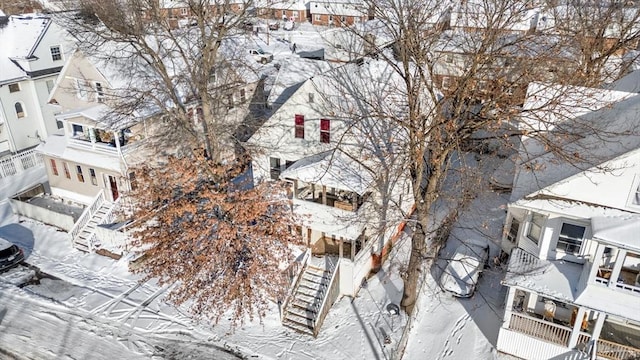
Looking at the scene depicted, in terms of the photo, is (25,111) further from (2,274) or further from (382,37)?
(382,37)

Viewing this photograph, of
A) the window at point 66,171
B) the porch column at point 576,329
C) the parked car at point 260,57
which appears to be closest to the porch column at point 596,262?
the porch column at point 576,329

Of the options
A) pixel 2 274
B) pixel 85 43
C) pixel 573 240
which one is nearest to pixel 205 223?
pixel 2 274

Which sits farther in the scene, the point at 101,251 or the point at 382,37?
the point at 382,37

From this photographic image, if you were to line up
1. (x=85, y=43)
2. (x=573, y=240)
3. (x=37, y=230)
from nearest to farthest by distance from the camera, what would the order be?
(x=573, y=240) → (x=37, y=230) → (x=85, y=43)

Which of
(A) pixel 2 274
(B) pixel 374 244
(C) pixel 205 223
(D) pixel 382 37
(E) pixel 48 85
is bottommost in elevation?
(A) pixel 2 274

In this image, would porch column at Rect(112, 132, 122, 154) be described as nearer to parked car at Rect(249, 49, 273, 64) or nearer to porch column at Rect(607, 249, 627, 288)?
parked car at Rect(249, 49, 273, 64)

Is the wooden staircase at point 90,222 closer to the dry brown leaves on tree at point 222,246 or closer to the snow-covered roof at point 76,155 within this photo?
the snow-covered roof at point 76,155

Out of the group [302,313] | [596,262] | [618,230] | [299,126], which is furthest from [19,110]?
[618,230]
